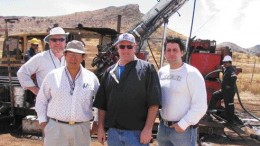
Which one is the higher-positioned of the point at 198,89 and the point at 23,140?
the point at 198,89

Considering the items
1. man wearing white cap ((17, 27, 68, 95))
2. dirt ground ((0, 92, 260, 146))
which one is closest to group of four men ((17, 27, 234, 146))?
man wearing white cap ((17, 27, 68, 95))

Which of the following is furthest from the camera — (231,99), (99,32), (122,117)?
(99,32)

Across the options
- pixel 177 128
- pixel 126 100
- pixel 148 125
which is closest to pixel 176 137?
pixel 177 128

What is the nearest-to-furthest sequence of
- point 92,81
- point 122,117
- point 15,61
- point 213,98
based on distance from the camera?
point 122,117 < point 92,81 < point 213,98 < point 15,61

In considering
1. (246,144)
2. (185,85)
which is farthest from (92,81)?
(246,144)

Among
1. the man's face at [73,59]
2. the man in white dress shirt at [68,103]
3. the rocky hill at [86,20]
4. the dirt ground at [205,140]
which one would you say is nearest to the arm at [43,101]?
the man in white dress shirt at [68,103]

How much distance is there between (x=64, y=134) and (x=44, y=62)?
94 cm

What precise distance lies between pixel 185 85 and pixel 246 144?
17.2 ft

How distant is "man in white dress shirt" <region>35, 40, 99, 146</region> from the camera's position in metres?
3.69

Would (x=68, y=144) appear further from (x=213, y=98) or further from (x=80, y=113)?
(x=213, y=98)

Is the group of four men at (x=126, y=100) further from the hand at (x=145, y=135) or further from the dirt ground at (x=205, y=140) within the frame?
the dirt ground at (x=205, y=140)

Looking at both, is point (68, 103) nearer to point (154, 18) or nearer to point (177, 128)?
point (177, 128)

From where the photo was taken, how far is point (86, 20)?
8631 centimetres

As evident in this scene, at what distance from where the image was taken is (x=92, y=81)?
385 cm
